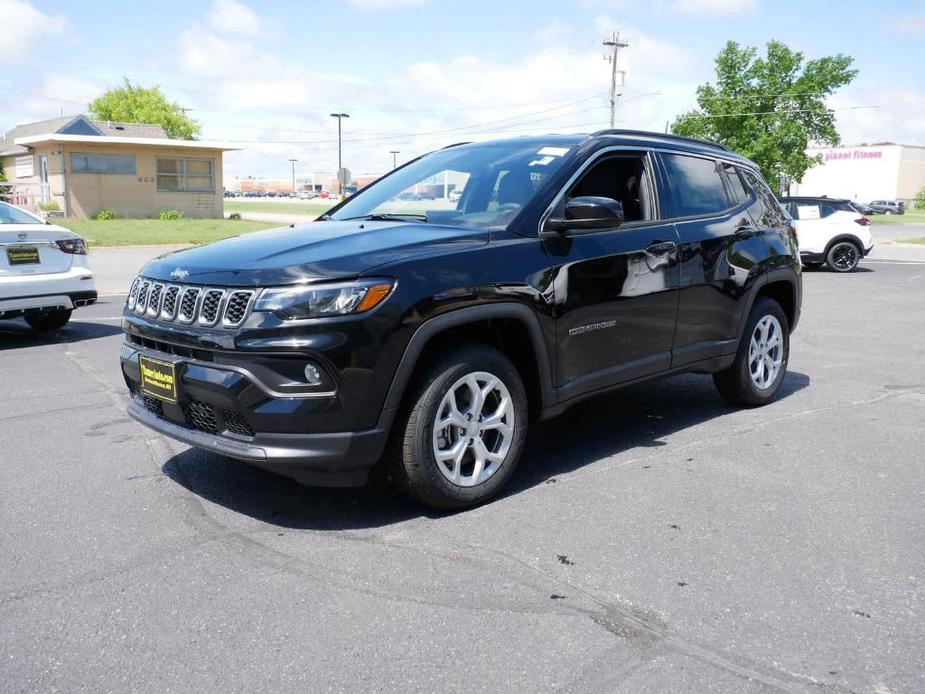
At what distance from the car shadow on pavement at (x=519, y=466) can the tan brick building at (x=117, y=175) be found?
37828mm

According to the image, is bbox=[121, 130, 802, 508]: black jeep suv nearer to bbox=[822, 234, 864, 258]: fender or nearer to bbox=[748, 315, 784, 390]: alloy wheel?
bbox=[748, 315, 784, 390]: alloy wheel

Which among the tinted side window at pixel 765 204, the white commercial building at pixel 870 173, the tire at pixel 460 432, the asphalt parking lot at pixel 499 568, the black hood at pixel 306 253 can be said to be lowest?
the asphalt parking lot at pixel 499 568

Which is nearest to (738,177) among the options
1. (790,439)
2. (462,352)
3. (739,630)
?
(790,439)

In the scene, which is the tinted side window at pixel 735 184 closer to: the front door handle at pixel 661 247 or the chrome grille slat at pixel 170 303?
the front door handle at pixel 661 247

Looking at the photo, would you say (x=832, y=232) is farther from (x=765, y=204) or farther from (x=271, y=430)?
(x=271, y=430)

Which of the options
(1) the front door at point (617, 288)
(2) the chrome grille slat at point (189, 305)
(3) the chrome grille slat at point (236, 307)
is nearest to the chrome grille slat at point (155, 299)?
(2) the chrome grille slat at point (189, 305)

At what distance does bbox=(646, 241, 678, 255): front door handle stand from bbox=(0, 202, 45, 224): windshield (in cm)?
657

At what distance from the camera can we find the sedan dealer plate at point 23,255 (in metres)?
8.38

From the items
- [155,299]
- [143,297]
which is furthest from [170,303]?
[143,297]

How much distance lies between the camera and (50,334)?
9.68m

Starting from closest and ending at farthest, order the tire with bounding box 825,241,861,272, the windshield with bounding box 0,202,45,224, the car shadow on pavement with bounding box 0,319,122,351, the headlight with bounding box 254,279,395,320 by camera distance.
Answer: the headlight with bounding box 254,279,395,320
the windshield with bounding box 0,202,45,224
the car shadow on pavement with bounding box 0,319,122,351
the tire with bounding box 825,241,861,272

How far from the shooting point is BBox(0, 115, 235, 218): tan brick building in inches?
1547

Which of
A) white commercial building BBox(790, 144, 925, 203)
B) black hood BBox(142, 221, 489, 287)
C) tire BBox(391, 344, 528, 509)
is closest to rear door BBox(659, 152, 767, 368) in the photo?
tire BBox(391, 344, 528, 509)

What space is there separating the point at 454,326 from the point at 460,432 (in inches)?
19.8
